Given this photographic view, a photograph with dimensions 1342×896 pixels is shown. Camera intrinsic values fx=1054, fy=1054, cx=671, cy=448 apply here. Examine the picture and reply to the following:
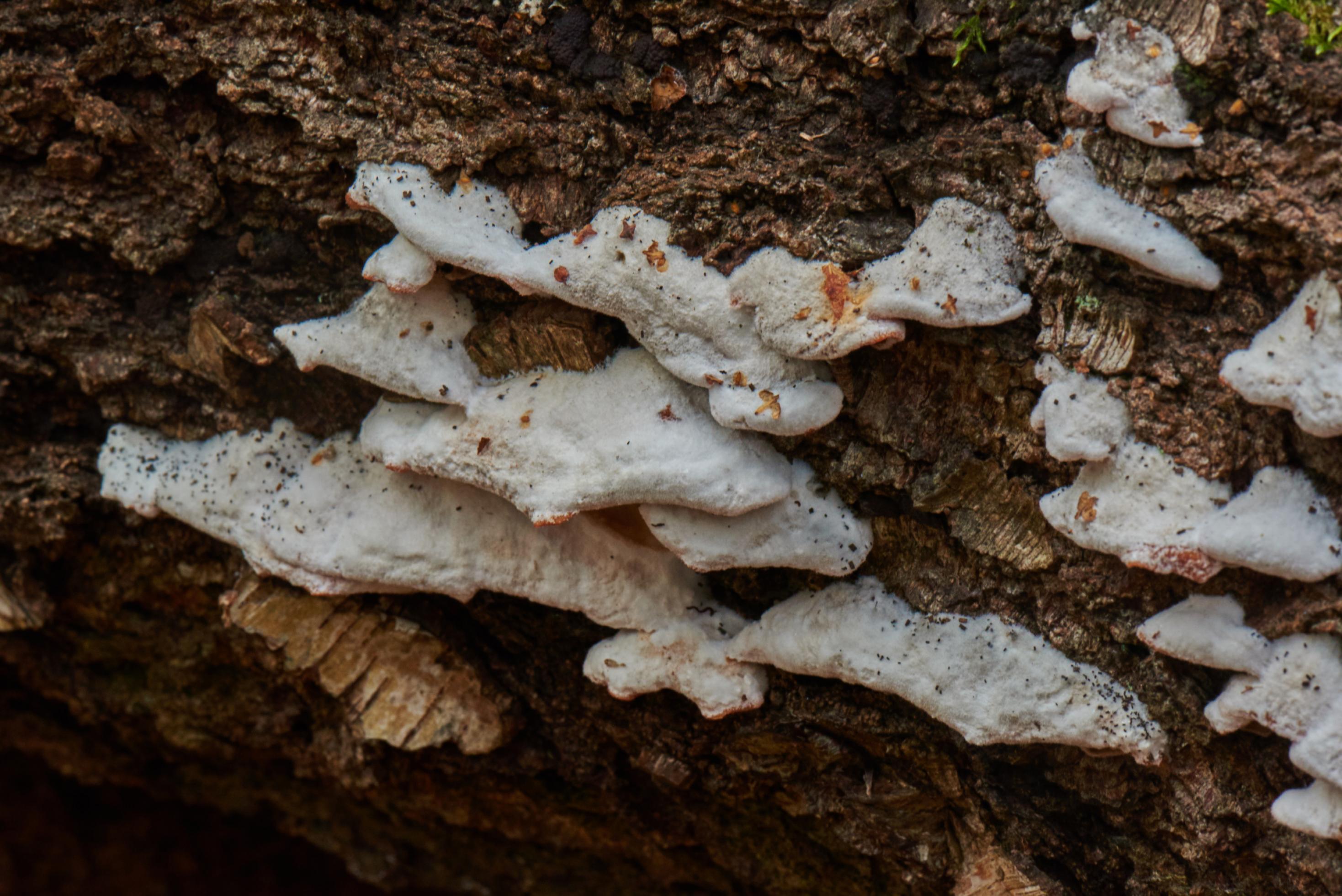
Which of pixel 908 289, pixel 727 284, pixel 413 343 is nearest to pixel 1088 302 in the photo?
pixel 908 289

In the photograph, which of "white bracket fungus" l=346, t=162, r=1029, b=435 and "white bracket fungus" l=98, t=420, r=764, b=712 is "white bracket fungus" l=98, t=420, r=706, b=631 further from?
"white bracket fungus" l=346, t=162, r=1029, b=435

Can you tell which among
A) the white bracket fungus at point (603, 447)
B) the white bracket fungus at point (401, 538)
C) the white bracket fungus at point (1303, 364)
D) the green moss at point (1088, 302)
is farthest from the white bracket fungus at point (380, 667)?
the white bracket fungus at point (1303, 364)

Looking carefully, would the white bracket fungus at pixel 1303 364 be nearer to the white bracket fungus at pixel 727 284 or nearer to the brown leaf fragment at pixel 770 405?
the white bracket fungus at pixel 727 284

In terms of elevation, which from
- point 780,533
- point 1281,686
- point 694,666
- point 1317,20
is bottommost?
point 694,666

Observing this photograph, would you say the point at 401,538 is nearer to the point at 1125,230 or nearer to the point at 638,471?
the point at 638,471

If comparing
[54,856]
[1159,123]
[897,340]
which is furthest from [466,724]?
[54,856]
